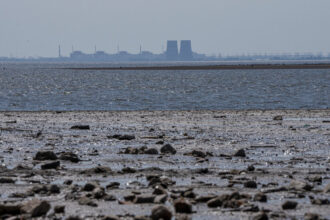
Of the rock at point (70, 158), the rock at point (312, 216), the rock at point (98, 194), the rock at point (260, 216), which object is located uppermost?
the rock at point (260, 216)

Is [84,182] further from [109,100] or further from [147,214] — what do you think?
[109,100]

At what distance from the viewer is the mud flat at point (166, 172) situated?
12367 millimetres

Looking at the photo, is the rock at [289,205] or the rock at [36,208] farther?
the rock at [289,205]

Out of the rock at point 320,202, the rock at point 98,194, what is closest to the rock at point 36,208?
the rock at point 98,194

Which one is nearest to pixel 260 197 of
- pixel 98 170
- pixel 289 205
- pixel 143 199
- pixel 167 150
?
pixel 289 205

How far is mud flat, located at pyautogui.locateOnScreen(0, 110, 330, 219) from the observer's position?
40.6ft

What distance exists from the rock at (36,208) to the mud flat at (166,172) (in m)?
0.02

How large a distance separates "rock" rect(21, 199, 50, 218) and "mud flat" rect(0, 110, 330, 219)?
2cm

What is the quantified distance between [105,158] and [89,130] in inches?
367

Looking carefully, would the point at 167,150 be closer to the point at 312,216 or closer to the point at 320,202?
the point at 320,202

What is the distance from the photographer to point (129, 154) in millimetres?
20734

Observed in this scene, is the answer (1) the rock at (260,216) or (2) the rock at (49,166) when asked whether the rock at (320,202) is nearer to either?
(1) the rock at (260,216)

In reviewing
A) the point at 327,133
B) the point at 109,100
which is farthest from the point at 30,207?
the point at 109,100

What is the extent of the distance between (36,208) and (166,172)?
5.52 metres
